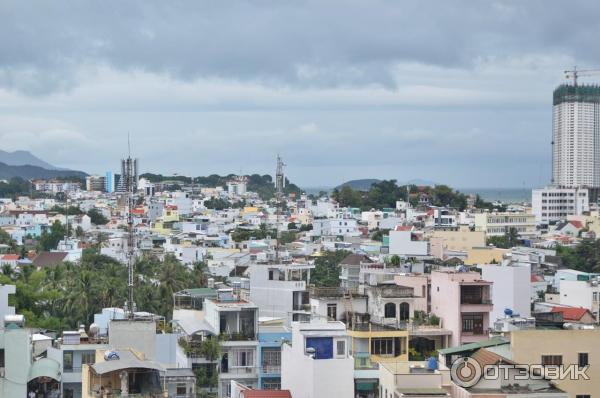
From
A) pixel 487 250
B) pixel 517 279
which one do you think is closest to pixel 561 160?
pixel 487 250

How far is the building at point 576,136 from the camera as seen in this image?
6954 inches

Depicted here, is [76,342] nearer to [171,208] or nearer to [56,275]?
[56,275]

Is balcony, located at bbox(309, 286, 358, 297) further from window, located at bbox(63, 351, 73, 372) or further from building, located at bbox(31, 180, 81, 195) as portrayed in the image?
building, located at bbox(31, 180, 81, 195)

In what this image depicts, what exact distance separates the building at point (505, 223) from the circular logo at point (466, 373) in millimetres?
77005

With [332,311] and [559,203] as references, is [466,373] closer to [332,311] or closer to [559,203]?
[332,311]

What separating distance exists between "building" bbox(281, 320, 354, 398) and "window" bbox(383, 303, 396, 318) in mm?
9372

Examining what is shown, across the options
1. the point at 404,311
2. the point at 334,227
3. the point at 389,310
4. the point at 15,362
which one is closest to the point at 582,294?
the point at 404,311

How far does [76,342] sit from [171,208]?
101689 mm

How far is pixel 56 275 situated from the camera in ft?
181

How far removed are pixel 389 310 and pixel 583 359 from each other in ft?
37.6

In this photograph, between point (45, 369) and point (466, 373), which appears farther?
point (45, 369)

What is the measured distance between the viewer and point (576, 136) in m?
179

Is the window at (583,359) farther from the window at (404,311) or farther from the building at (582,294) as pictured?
the building at (582,294)

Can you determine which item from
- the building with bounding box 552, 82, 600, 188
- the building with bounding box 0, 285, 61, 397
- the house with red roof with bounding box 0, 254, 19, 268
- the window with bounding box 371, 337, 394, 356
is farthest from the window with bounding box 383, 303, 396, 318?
the building with bounding box 552, 82, 600, 188
